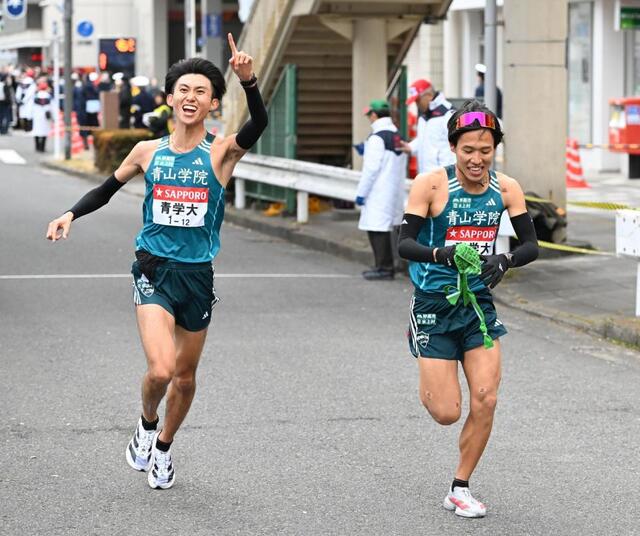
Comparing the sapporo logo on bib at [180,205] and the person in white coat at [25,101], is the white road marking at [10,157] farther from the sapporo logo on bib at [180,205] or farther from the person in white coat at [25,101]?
the sapporo logo on bib at [180,205]

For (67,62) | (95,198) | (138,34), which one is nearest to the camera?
(95,198)

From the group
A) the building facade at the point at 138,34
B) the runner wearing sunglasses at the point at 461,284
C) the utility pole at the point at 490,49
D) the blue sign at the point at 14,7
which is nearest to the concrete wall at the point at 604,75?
the utility pole at the point at 490,49

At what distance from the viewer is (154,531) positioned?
20.1ft

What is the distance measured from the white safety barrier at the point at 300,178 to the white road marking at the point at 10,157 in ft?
47.4

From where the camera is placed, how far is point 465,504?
6.36 metres

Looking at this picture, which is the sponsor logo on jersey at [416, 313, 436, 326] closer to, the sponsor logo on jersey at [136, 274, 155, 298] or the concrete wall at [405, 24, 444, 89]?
the sponsor logo on jersey at [136, 274, 155, 298]

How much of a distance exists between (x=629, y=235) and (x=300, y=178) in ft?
26.3

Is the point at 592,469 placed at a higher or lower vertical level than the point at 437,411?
lower

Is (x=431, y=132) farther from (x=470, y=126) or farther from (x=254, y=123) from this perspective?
(x=470, y=126)

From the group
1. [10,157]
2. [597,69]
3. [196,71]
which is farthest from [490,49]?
[10,157]

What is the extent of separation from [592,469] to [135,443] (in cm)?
224

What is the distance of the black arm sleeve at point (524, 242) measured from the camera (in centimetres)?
621

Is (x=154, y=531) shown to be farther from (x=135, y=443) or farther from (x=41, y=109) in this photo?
(x=41, y=109)

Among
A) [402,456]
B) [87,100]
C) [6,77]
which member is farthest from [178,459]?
[6,77]
